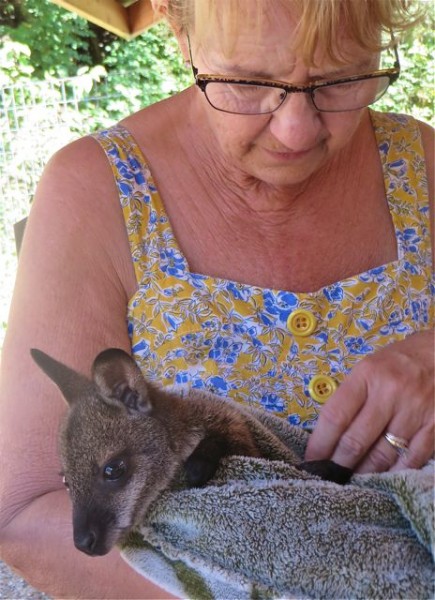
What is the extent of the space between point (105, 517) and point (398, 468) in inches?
16.1

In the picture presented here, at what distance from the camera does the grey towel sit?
33.7 inches

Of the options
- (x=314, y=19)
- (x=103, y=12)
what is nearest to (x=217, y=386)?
(x=314, y=19)

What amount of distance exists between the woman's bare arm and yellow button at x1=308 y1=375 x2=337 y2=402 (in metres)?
0.30

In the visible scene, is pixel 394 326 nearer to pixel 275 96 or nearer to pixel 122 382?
pixel 275 96

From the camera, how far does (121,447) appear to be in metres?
0.91

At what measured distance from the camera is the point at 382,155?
57.6 inches

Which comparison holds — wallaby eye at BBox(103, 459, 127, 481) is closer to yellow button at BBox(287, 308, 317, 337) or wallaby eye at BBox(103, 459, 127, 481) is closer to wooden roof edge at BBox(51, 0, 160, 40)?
yellow button at BBox(287, 308, 317, 337)

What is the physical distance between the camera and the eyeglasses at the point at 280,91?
1120 mm

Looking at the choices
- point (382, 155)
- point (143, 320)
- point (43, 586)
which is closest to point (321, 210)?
point (382, 155)

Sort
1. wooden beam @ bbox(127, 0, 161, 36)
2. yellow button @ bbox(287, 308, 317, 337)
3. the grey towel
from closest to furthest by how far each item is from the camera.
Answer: the grey towel, yellow button @ bbox(287, 308, 317, 337), wooden beam @ bbox(127, 0, 161, 36)

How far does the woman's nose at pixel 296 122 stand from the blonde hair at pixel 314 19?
0.20ft

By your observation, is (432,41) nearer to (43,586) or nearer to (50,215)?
(50,215)

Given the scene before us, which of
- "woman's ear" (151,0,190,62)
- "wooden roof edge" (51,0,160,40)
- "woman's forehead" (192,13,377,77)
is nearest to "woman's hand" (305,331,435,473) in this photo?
"woman's forehead" (192,13,377,77)

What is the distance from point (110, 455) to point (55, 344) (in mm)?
216
